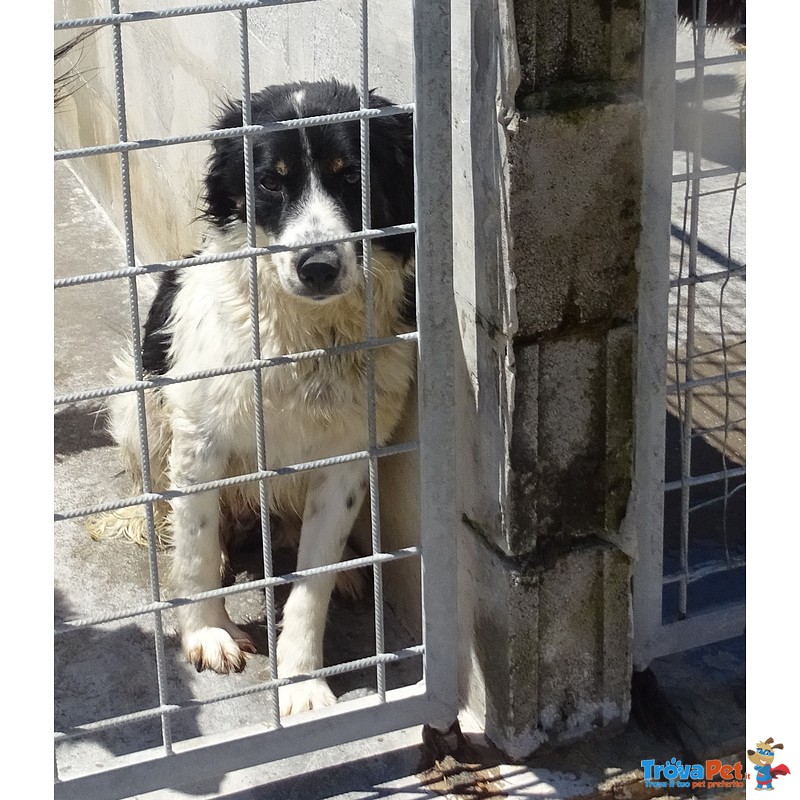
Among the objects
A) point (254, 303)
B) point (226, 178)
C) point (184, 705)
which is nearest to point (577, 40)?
point (254, 303)

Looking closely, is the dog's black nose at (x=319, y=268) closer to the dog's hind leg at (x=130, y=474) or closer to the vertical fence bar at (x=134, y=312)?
the vertical fence bar at (x=134, y=312)

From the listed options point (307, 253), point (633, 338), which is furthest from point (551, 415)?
point (307, 253)

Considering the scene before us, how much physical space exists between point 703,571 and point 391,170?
137 cm

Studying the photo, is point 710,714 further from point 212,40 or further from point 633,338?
point 212,40

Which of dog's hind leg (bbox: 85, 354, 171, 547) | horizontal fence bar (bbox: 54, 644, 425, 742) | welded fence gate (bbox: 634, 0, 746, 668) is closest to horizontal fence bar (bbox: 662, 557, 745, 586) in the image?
welded fence gate (bbox: 634, 0, 746, 668)

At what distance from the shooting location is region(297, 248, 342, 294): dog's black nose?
2.96m

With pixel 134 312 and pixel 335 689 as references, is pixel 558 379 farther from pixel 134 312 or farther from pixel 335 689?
pixel 335 689

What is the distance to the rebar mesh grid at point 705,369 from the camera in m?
2.92

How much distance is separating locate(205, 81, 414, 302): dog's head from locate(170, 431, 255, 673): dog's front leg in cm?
64

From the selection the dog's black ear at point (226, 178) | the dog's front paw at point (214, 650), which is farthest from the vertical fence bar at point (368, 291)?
the dog's front paw at point (214, 650)

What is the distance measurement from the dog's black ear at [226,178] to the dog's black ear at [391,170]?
374mm

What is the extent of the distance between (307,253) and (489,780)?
55.0 inches

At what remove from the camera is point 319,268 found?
2.97m

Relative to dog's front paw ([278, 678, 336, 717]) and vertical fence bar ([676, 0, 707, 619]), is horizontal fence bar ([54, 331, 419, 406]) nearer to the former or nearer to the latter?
vertical fence bar ([676, 0, 707, 619])
